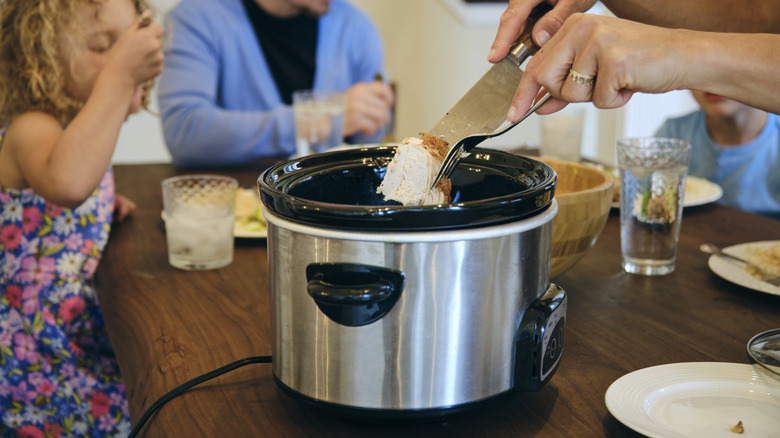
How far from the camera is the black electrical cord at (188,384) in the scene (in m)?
0.66

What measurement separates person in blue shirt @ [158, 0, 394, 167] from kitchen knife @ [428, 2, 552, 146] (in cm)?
128

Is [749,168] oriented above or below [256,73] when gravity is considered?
below

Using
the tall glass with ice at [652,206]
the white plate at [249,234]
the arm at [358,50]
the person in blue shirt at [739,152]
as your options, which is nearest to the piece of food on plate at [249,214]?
the white plate at [249,234]

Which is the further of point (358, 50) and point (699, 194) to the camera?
point (358, 50)

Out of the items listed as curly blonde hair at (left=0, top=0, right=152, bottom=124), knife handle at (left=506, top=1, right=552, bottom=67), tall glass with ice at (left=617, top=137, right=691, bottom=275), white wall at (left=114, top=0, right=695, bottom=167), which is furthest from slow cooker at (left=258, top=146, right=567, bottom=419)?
white wall at (left=114, top=0, right=695, bottom=167)

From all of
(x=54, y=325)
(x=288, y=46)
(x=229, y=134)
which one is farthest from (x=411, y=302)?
(x=288, y=46)

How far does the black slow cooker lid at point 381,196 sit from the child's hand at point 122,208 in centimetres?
81

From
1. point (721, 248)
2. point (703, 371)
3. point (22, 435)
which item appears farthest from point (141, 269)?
point (721, 248)

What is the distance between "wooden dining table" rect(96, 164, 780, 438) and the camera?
638 mm

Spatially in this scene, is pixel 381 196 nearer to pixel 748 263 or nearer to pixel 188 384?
pixel 188 384

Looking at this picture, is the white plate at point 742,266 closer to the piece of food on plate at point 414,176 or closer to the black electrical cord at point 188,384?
the piece of food on plate at point 414,176

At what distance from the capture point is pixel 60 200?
1329 mm

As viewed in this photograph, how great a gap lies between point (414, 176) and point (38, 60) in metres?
1.04

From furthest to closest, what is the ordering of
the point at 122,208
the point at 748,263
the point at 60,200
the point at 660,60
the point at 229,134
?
the point at 229,134 → the point at 122,208 → the point at 60,200 → the point at 748,263 → the point at 660,60
